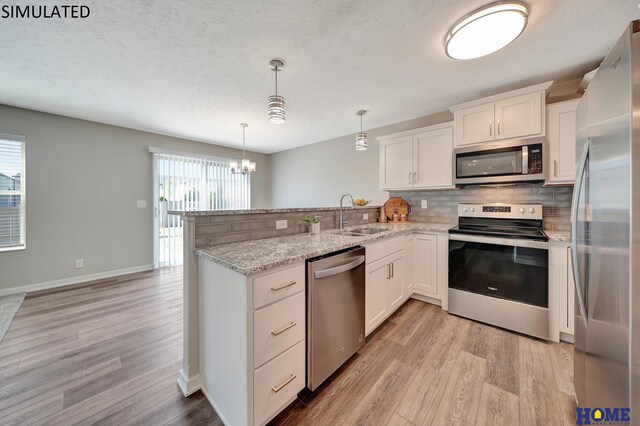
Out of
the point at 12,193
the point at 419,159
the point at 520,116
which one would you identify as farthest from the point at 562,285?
the point at 12,193

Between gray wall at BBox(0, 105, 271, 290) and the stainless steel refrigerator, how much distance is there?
5350 millimetres

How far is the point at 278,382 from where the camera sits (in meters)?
1.24

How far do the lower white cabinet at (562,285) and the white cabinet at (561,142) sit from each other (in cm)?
69

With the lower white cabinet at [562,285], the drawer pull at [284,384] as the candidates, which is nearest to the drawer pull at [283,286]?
the drawer pull at [284,384]

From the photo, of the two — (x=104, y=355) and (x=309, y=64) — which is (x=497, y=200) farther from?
(x=104, y=355)

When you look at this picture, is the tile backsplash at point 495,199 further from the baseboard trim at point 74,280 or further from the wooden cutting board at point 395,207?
the baseboard trim at point 74,280

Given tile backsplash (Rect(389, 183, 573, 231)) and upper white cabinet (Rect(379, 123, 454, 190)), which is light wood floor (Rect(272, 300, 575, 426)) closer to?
tile backsplash (Rect(389, 183, 573, 231))

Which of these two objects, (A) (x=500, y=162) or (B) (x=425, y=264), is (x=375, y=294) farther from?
(A) (x=500, y=162)

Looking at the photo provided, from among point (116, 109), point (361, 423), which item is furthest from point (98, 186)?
point (361, 423)

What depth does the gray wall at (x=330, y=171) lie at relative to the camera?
4.04 meters

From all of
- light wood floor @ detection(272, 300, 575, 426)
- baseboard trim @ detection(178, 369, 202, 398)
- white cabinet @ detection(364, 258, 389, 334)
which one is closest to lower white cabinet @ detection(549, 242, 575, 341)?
light wood floor @ detection(272, 300, 575, 426)

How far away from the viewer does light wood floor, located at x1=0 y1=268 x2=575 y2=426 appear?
132 cm

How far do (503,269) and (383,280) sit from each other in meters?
1.14

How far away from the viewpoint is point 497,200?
2758mm
